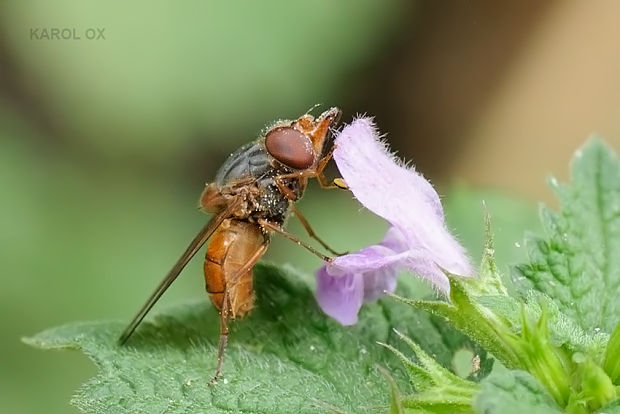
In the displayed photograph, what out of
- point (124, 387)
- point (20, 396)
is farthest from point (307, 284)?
point (20, 396)

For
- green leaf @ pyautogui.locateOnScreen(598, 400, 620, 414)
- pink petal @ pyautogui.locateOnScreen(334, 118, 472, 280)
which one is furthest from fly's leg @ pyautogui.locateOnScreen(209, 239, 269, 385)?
green leaf @ pyautogui.locateOnScreen(598, 400, 620, 414)

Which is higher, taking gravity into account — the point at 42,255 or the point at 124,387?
the point at 124,387

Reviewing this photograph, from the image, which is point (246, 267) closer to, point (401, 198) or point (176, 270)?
point (176, 270)

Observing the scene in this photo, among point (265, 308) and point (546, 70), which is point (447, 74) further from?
point (265, 308)

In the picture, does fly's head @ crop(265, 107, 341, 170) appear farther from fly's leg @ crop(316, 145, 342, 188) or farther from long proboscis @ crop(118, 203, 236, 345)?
long proboscis @ crop(118, 203, 236, 345)

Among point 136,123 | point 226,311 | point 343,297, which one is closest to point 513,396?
point 343,297

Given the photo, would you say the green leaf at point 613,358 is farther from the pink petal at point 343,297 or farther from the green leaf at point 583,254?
the pink petal at point 343,297
